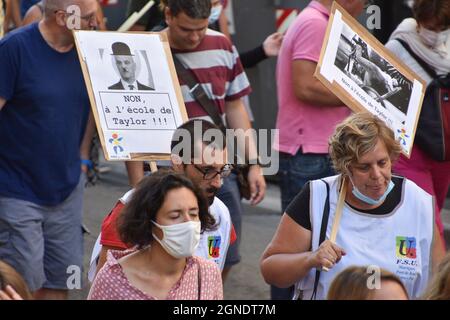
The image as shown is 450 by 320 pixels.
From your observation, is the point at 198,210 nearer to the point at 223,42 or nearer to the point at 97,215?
the point at 223,42

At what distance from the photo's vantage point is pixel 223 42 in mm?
6492

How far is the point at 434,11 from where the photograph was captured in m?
6.49

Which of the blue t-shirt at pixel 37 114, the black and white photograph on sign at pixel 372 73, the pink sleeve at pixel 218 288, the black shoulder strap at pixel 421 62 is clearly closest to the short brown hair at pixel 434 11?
the black shoulder strap at pixel 421 62

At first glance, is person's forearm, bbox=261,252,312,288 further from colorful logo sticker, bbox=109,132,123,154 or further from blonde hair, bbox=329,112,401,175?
colorful logo sticker, bbox=109,132,123,154

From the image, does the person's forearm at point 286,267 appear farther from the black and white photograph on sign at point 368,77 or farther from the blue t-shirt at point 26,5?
the blue t-shirt at point 26,5

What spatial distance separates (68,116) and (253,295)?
2.22 m

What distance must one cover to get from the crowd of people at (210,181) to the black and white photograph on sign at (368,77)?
9.9 inches

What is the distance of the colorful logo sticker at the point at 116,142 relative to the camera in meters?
5.48

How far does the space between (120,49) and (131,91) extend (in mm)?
223

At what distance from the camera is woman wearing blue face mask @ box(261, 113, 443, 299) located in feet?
16.4

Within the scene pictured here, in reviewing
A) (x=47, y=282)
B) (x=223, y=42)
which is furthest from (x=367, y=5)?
(x=47, y=282)

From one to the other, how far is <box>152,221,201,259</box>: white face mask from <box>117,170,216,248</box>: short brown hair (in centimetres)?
5

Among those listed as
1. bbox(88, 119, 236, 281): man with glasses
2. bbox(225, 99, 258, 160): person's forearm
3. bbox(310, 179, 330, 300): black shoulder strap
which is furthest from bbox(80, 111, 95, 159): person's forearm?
bbox(310, 179, 330, 300): black shoulder strap
